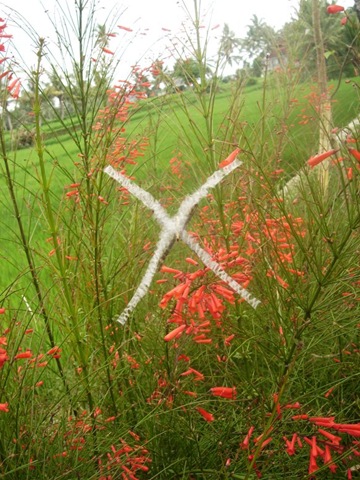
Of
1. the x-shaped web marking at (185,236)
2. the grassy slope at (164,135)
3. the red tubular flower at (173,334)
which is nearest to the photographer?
the red tubular flower at (173,334)

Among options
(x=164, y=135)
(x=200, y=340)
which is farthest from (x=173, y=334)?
(x=164, y=135)

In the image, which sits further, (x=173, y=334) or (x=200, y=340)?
(x=200, y=340)

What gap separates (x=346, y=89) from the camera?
345 centimetres

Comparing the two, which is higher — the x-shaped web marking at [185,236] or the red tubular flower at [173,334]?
the x-shaped web marking at [185,236]

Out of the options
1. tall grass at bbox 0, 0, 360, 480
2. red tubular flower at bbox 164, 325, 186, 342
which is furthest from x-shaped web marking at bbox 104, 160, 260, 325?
red tubular flower at bbox 164, 325, 186, 342

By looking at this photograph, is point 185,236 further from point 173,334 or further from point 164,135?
point 164,135

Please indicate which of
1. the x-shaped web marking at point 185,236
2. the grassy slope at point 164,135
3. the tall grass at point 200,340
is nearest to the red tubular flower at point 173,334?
the tall grass at point 200,340

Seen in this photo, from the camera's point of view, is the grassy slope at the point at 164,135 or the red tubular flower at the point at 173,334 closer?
the red tubular flower at the point at 173,334

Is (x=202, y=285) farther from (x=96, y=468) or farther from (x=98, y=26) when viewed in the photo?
(x=98, y=26)

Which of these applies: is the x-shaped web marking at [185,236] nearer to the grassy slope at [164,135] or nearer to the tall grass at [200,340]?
the tall grass at [200,340]

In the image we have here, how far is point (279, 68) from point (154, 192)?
1.23 metres

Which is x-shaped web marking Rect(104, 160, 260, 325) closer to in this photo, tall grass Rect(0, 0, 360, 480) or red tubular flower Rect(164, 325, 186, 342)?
tall grass Rect(0, 0, 360, 480)

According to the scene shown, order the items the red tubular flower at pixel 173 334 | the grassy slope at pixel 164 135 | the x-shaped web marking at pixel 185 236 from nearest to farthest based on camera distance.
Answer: the red tubular flower at pixel 173 334 < the x-shaped web marking at pixel 185 236 < the grassy slope at pixel 164 135

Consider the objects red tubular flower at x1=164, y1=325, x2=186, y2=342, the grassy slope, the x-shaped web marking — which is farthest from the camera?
the grassy slope
